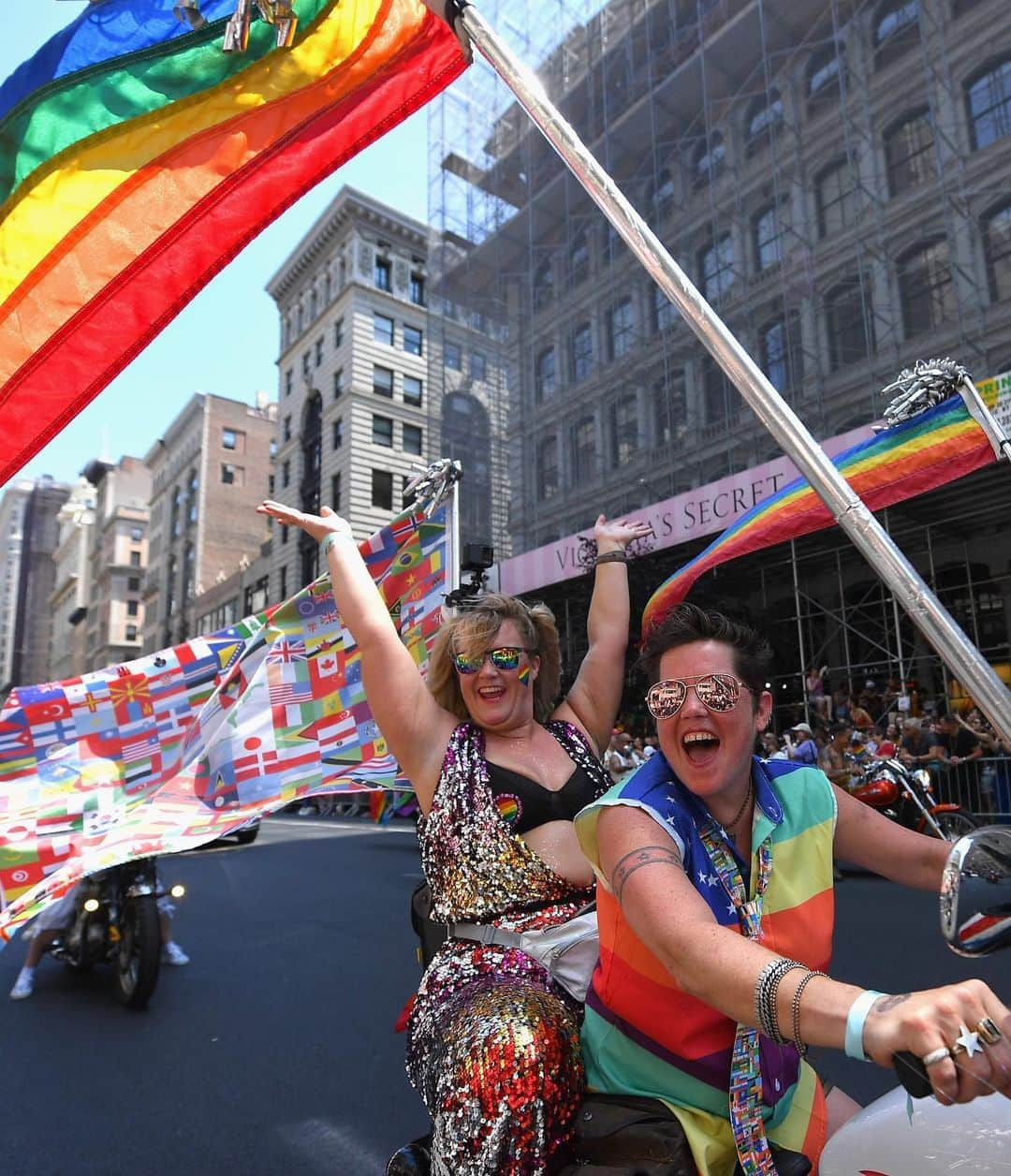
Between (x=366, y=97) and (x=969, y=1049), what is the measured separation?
376 cm

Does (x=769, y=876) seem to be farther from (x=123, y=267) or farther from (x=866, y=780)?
(x=866, y=780)

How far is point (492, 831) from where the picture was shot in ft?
7.72

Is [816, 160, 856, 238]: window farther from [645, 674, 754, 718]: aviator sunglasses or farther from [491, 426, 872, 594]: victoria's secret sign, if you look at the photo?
[645, 674, 754, 718]: aviator sunglasses

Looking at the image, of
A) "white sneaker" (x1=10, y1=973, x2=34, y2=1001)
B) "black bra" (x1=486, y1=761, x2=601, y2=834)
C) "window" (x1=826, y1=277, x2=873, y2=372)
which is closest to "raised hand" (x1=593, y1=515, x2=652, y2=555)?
"black bra" (x1=486, y1=761, x2=601, y2=834)

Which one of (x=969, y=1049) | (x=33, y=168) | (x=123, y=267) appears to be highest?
(x=33, y=168)

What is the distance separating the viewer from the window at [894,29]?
17500mm

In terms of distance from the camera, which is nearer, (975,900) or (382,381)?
(975,900)

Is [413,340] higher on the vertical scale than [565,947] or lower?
higher

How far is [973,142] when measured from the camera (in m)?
16.8

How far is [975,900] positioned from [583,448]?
76.8 ft

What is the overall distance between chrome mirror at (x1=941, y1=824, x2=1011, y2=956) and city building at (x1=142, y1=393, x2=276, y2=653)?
6257 centimetres

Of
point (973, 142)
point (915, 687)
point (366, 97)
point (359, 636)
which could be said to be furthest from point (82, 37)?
point (973, 142)

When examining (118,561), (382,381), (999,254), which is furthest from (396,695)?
(118,561)

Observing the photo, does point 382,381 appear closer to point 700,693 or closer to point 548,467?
point 548,467
